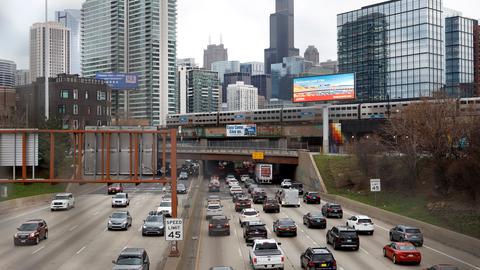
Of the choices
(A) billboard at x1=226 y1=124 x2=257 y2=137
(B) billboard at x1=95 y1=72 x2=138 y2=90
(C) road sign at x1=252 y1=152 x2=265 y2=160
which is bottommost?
(C) road sign at x1=252 y1=152 x2=265 y2=160

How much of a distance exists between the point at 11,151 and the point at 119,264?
9249mm

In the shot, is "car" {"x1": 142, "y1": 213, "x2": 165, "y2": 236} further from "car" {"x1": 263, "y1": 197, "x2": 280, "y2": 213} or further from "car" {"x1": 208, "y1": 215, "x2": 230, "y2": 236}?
"car" {"x1": 263, "y1": 197, "x2": 280, "y2": 213}

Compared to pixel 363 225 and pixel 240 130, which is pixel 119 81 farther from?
pixel 363 225

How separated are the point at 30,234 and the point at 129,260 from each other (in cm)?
1410

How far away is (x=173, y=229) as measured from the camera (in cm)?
2570

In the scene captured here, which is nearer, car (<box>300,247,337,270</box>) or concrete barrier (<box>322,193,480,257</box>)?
car (<box>300,247,337,270</box>)

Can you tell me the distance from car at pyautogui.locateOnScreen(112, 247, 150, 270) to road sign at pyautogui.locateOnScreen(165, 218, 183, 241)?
1728 millimetres

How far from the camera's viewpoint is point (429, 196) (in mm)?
50031

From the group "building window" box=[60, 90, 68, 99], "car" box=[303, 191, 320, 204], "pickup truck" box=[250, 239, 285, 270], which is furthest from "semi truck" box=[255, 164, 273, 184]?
"pickup truck" box=[250, 239, 285, 270]

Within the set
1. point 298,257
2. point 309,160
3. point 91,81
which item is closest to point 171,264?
point 298,257

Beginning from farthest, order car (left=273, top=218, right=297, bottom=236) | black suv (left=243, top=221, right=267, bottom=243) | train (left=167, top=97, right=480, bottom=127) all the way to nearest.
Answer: train (left=167, top=97, right=480, bottom=127) → car (left=273, top=218, right=297, bottom=236) → black suv (left=243, top=221, right=267, bottom=243)

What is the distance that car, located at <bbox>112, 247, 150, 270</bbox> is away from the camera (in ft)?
75.3

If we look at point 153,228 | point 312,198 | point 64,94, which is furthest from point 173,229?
point 64,94

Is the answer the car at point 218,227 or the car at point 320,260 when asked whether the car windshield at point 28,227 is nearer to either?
the car at point 218,227
